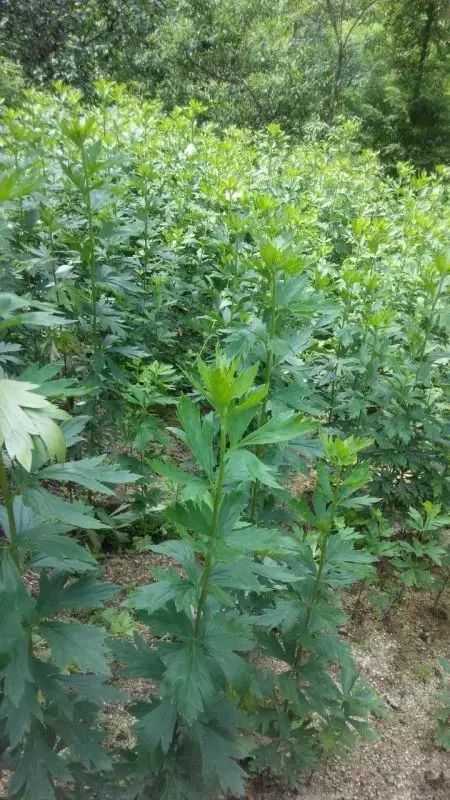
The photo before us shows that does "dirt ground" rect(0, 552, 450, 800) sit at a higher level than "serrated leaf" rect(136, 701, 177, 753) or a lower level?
lower

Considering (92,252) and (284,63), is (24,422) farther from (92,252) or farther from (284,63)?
(284,63)

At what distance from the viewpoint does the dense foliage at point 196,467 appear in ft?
4.57

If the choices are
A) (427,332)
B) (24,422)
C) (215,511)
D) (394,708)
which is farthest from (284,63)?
(24,422)

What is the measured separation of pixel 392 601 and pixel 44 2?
14830mm

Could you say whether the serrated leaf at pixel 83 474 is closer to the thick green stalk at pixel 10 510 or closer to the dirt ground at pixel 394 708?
the thick green stalk at pixel 10 510

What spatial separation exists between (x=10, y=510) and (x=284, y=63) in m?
18.7

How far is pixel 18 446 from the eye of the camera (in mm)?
1103

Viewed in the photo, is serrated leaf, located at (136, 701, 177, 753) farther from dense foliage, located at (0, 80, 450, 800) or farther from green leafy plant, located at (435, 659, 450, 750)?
green leafy plant, located at (435, 659, 450, 750)

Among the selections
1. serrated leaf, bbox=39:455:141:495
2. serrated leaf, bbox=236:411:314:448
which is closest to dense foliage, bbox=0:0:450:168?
serrated leaf, bbox=39:455:141:495

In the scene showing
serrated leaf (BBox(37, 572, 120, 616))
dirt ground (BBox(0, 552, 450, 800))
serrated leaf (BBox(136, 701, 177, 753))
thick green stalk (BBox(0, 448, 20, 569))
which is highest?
thick green stalk (BBox(0, 448, 20, 569))

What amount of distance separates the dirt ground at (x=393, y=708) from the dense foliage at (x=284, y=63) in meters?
14.2

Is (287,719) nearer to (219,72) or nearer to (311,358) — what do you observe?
(311,358)

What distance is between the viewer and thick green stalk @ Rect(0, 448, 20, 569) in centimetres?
136

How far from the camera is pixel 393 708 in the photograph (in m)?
2.70
